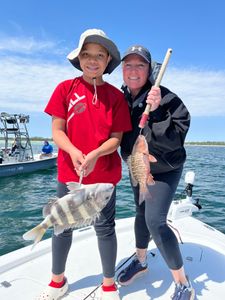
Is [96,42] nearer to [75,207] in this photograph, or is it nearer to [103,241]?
[75,207]

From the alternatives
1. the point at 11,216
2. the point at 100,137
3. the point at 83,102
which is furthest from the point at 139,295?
the point at 11,216

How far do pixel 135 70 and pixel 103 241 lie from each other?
5.12 feet

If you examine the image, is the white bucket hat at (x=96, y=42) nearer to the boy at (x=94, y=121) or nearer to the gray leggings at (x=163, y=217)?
the boy at (x=94, y=121)

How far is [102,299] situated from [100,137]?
4.79 ft

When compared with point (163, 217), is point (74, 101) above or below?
above

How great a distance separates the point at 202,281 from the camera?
3.41 m

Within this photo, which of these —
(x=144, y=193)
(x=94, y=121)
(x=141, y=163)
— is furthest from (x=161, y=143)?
(x=94, y=121)

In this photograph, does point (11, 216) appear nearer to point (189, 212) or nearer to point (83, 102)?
point (189, 212)

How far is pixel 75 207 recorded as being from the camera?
2250 millimetres

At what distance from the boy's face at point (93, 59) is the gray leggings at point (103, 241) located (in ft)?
3.32

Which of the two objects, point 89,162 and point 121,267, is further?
point 121,267

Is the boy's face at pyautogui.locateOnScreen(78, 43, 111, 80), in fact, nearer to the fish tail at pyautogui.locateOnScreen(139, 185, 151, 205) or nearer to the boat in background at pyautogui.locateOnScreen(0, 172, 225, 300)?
the fish tail at pyautogui.locateOnScreen(139, 185, 151, 205)

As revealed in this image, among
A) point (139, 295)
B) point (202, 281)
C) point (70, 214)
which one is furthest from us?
point (202, 281)

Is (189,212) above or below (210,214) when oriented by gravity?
above
